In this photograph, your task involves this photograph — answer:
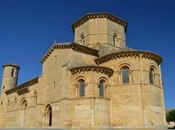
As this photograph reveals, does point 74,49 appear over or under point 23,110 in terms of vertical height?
over

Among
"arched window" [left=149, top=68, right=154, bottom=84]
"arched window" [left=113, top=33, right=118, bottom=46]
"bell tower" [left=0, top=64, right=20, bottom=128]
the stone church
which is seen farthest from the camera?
"bell tower" [left=0, top=64, right=20, bottom=128]

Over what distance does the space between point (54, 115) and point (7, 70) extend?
18.6 m

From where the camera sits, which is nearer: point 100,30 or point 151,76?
point 151,76

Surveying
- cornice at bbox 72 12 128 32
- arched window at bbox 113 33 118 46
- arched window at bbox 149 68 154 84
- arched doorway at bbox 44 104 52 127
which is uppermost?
cornice at bbox 72 12 128 32

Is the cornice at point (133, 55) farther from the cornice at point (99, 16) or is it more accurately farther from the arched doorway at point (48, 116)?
the arched doorway at point (48, 116)

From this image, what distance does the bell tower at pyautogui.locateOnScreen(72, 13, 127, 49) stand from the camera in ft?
82.8

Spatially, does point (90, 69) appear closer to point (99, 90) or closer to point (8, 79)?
point (99, 90)

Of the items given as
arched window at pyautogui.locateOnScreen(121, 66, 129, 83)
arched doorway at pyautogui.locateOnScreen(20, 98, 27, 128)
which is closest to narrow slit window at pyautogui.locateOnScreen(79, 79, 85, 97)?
arched window at pyautogui.locateOnScreen(121, 66, 129, 83)

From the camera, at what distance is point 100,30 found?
25.4 metres

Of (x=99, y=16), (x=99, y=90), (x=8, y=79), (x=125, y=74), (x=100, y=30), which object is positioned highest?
(x=99, y=16)

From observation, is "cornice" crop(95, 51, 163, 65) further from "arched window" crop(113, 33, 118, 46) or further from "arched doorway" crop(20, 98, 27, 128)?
"arched doorway" crop(20, 98, 27, 128)

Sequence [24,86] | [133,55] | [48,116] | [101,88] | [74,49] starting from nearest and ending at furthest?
[101,88], [133,55], [74,49], [48,116], [24,86]

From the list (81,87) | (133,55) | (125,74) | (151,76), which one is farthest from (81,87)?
(151,76)

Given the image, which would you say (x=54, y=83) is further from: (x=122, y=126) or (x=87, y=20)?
(x=87, y=20)
